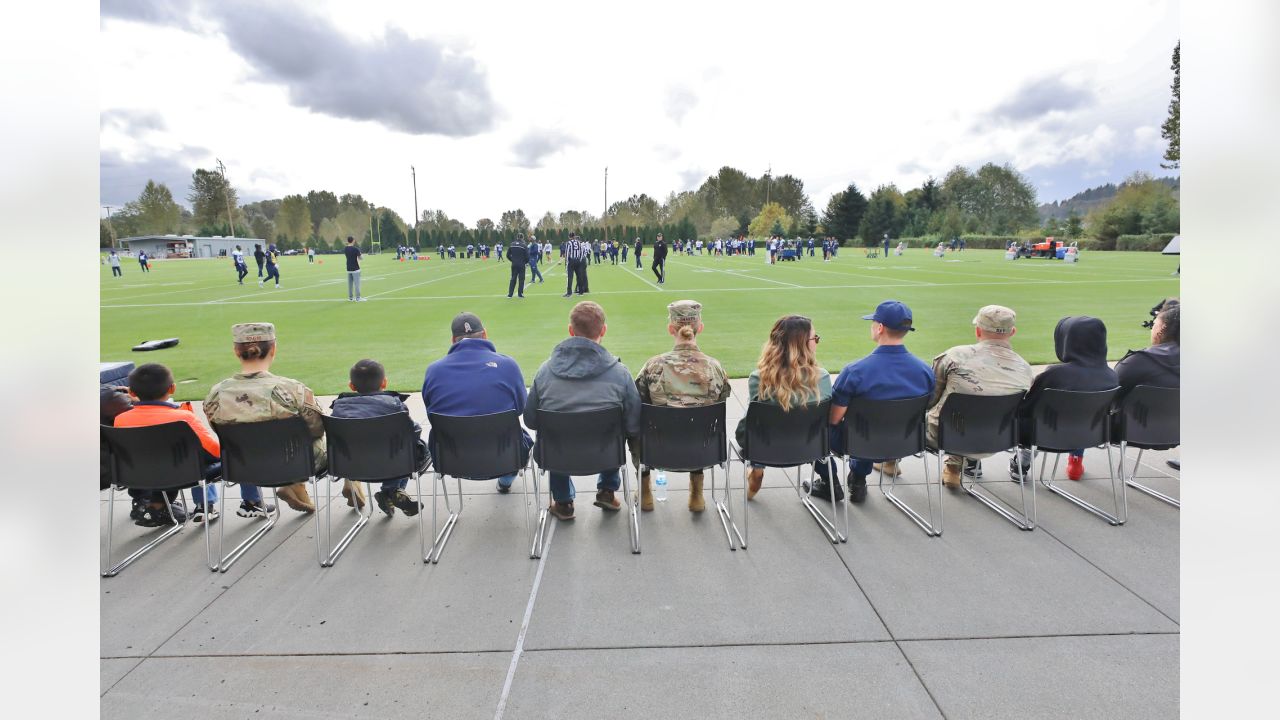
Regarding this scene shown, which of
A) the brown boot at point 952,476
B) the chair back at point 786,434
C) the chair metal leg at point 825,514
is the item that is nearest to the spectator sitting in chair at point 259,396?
the chair back at point 786,434

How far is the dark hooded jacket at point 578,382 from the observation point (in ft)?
13.0

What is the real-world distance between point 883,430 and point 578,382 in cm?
191

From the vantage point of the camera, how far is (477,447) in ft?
12.7

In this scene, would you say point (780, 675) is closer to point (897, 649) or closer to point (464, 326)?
point (897, 649)

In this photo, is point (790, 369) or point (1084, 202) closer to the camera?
point (790, 369)

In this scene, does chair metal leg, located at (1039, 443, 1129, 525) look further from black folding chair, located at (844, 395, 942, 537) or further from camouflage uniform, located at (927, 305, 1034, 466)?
black folding chair, located at (844, 395, 942, 537)

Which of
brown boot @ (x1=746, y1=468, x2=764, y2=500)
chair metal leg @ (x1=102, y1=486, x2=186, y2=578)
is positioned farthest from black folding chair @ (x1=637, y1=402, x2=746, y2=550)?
chair metal leg @ (x1=102, y1=486, x2=186, y2=578)

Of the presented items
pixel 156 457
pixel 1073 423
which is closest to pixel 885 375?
pixel 1073 423

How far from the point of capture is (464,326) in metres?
4.44

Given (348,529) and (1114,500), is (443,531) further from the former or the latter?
(1114,500)

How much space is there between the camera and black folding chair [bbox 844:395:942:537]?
13.0 ft

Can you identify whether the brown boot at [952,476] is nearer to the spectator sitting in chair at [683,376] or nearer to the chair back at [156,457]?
the spectator sitting in chair at [683,376]

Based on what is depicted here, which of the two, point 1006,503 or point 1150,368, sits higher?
point 1150,368
